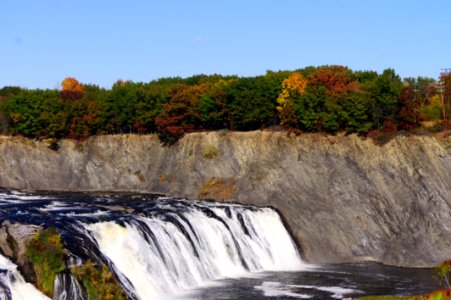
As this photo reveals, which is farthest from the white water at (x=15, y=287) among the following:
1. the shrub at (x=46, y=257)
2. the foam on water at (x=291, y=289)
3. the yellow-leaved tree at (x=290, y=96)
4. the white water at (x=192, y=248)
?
the yellow-leaved tree at (x=290, y=96)

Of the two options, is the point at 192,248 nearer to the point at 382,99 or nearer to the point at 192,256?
the point at 192,256

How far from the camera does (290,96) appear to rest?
252ft

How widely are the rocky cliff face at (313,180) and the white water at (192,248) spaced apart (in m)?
4.06

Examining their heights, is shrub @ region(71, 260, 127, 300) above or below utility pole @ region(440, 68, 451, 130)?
below

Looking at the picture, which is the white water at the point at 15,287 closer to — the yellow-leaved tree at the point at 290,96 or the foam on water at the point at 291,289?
the foam on water at the point at 291,289

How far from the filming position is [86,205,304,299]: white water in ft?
136

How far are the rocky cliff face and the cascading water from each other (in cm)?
552

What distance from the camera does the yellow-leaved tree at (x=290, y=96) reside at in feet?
241

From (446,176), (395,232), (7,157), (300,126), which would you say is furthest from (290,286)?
(7,157)

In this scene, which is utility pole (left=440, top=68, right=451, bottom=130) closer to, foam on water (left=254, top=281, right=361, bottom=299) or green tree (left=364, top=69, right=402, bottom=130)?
green tree (left=364, top=69, right=402, bottom=130)

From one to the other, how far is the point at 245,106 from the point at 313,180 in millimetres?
17906

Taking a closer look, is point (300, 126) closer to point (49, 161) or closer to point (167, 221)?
point (167, 221)

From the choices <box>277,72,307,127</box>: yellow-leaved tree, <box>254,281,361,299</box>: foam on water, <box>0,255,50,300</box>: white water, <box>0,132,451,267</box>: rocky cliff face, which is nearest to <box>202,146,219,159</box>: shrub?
<box>0,132,451,267</box>: rocky cliff face

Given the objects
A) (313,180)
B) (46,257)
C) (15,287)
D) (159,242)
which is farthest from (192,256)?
(313,180)
